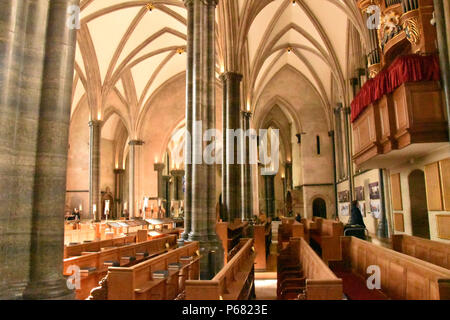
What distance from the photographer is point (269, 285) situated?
8.44 meters

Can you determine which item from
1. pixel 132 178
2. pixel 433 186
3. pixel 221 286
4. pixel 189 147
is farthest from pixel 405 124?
pixel 132 178

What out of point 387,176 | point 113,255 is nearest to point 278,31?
point 387,176

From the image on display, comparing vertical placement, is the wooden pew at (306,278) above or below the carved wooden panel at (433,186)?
below

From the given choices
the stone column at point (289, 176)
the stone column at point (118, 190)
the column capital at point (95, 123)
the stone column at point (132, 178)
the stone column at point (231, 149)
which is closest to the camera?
the stone column at point (231, 149)

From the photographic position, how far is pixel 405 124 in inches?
328

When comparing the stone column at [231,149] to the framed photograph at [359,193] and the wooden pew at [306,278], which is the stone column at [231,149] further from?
the framed photograph at [359,193]

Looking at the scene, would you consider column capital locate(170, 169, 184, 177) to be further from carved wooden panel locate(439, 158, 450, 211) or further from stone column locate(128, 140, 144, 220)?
carved wooden panel locate(439, 158, 450, 211)

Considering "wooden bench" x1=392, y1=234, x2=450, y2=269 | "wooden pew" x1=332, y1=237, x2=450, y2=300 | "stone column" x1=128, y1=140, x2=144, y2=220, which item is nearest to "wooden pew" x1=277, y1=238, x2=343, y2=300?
"wooden pew" x1=332, y1=237, x2=450, y2=300

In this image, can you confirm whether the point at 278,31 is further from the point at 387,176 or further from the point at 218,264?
the point at 218,264

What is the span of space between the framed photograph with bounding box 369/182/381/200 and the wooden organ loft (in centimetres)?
417

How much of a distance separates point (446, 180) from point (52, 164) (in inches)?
366

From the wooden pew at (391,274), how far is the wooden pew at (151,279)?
2.51 meters

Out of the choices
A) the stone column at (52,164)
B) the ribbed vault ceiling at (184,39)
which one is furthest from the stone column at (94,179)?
the stone column at (52,164)

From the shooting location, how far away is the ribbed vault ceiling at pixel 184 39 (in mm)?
15398
